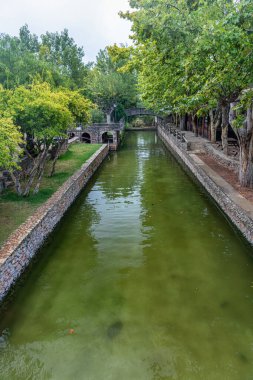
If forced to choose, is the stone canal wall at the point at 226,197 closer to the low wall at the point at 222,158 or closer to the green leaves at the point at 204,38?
the low wall at the point at 222,158

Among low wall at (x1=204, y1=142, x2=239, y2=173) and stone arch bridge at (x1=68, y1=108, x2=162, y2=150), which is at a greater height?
stone arch bridge at (x1=68, y1=108, x2=162, y2=150)

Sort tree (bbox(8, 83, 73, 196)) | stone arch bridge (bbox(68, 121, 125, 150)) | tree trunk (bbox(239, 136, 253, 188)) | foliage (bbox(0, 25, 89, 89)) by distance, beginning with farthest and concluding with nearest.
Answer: stone arch bridge (bbox(68, 121, 125, 150))
foliage (bbox(0, 25, 89, 89))
tree trunk (bbox(239, 136, 253, 188))
tree (bbox(8, 83, 73, 196))

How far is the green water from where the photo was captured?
19.0 ft

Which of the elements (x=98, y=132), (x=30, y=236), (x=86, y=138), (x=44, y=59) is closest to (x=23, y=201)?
(x=30, y=236)

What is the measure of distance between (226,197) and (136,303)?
7231 mm

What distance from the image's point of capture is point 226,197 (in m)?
12.8

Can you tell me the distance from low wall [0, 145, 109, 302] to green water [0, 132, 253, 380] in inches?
16.5

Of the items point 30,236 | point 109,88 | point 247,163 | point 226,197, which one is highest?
point 109,88

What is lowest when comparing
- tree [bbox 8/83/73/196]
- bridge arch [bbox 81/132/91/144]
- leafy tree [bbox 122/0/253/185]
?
bridge arch [bbox 81/132/91/144]

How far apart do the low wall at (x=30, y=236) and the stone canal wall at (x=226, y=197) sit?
7346mm

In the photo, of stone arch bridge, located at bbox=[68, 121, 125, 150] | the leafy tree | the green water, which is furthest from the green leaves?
stone arch bridge, located at bbox=[68, 121, 125, 150]

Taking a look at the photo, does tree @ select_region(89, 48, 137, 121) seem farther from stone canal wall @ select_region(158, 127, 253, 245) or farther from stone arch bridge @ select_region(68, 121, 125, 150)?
stone canal wall @ select_region(158, 127, 253, 245)

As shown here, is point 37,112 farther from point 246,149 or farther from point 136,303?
point 246,149

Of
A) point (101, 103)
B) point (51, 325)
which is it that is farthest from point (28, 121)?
point (101, 103)
